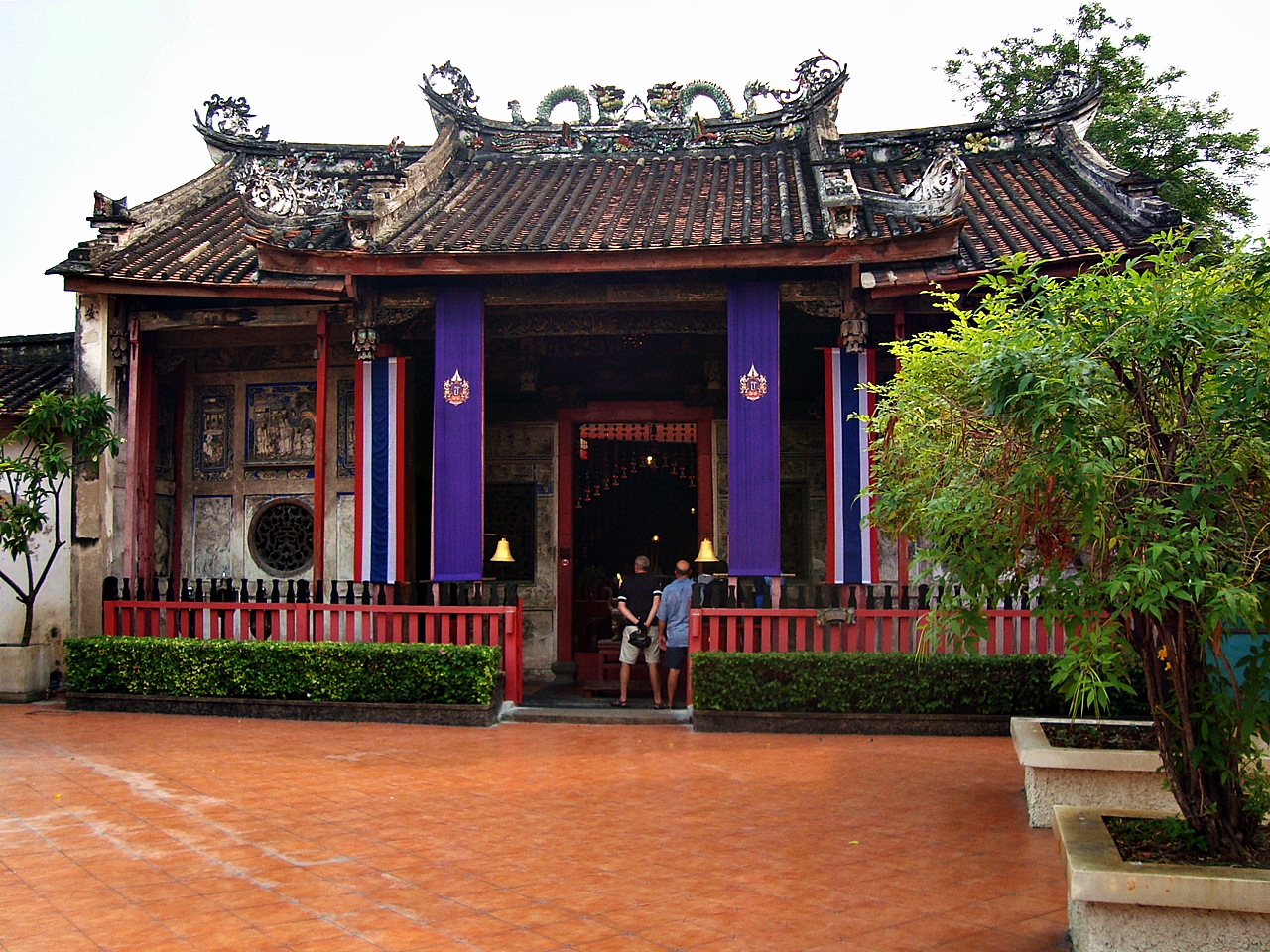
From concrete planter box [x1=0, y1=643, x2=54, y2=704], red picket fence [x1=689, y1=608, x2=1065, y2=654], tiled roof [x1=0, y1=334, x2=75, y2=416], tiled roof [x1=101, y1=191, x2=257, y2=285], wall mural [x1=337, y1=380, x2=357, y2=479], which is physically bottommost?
concrete planter box [x1=0, y1=643, x2=54, y2=704]

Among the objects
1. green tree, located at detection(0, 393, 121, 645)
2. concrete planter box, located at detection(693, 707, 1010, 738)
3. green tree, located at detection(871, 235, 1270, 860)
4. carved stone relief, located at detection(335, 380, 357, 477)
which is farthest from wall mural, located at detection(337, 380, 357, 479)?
green tree, located at detection(871, 235, 1270, 860)

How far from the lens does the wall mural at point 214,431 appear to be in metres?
13.4

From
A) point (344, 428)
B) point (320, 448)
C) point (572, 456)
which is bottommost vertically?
point (320, 448)

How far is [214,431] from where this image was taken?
13445mm

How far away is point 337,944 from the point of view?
415 centimetres

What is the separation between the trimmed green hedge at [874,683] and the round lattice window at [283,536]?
19.1 ft

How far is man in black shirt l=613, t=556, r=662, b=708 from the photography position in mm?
10312

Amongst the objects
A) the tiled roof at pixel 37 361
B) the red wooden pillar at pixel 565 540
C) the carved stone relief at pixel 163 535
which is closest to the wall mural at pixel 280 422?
the carved stone relief at pixel 163 535

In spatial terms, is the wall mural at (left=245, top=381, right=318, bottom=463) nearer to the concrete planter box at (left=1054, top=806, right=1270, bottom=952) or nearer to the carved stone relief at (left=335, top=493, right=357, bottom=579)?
the carved stone relief at (left=335, top=493, right=357, bottom=579)

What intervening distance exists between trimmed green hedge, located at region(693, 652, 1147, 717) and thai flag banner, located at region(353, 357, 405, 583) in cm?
346

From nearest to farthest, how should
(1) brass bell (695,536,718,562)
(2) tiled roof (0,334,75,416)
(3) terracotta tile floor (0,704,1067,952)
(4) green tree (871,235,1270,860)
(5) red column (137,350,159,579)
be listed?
1. (4) green tree (871,235,1270,860)
2. (3) terracotta tile floor (0,704,1067,952)
3. (1) brass bell (695,536,718,562)
4. (5) red column (137,350,159,579)
5. (2) tiled roof (0,334,75,416)

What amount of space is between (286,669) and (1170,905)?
814cm

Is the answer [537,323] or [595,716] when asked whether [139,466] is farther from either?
[595,716]

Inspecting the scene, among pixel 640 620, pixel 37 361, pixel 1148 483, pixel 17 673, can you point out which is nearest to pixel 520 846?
pixel 1148 483
